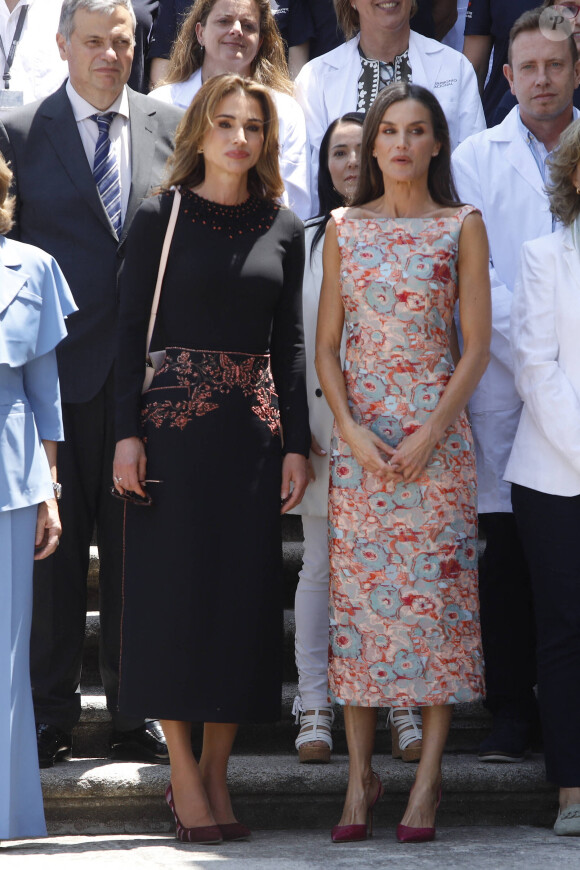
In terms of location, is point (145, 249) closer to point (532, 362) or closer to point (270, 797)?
point (532, 362)

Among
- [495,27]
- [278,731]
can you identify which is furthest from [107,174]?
[495,27]

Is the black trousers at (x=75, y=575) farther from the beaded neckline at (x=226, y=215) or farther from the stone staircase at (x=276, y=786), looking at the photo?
the beaded neckline at (x=226, y=215)

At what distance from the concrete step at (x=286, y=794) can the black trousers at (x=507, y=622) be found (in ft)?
0.74

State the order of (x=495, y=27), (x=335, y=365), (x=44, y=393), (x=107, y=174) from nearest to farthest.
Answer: (x=44, y=393), (x=335, y=365), (x=107, y=174), (x=495, y=27)

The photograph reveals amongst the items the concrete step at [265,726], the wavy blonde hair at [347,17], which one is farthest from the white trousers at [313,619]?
the wavy blonde hair at [347,17]

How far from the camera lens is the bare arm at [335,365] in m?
3.62

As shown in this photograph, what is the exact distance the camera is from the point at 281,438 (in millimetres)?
3748

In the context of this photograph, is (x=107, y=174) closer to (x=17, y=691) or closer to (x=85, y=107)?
(x=85, y=107)

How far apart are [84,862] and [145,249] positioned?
1.67m

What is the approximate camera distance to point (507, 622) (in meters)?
4.30

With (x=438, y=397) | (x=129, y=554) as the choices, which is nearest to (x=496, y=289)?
(x=438, y=397)

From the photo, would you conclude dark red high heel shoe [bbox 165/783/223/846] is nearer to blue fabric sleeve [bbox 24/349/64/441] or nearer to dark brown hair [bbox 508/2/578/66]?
blue fabric sleeve [bbox 24/349/64/441]

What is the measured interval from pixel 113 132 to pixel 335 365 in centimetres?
115

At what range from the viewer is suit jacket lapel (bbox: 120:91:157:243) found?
409cm
